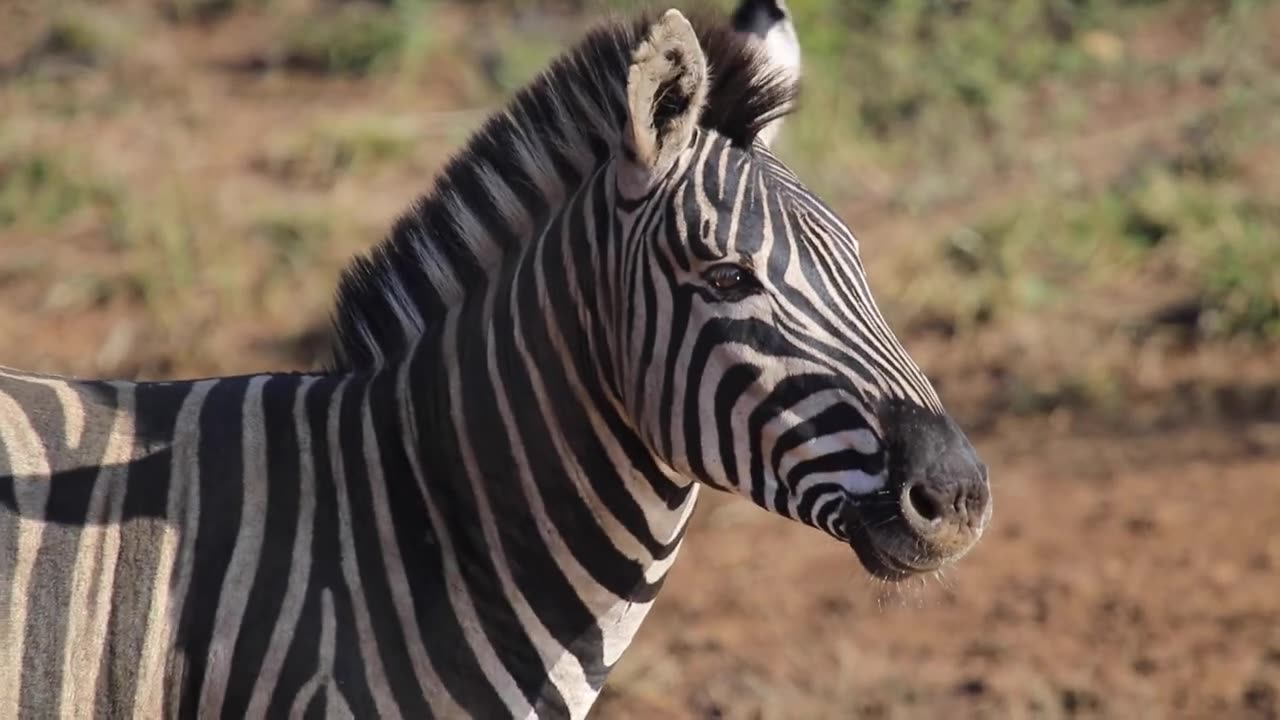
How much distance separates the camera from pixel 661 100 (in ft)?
12.0

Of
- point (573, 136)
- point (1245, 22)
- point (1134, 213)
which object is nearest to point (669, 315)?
point (573, 136)

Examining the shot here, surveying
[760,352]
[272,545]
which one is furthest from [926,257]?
[272,545]

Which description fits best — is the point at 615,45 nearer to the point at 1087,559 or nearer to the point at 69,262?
the point at 1087,559

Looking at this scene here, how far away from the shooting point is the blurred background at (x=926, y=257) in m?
7.18

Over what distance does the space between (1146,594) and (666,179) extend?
4.67 m

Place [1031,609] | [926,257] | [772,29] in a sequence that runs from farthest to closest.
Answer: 1. [926,257]
2. [1031,609]
3. [772,29]

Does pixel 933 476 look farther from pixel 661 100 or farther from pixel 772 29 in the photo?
pixel 772 29

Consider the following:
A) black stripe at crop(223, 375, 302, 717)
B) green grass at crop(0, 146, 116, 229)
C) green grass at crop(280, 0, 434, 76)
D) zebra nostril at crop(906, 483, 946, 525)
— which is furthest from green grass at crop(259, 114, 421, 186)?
zebra nostril at crop(906, 483, 946, 525)

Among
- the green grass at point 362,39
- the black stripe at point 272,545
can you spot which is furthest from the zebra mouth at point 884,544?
the green grass at point 362,39

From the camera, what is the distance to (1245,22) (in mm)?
13180

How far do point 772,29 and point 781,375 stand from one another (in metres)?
1.22

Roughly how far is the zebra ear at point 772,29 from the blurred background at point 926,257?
2299 millimetres

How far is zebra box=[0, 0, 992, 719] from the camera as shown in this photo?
3.55 m

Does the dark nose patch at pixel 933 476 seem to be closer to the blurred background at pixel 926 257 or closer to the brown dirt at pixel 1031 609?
the blurred background at pixel 926 257
